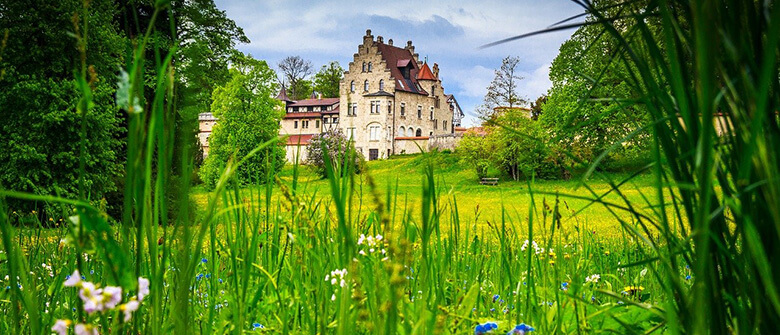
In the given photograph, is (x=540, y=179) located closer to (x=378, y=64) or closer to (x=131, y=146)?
(x=378, y=64)

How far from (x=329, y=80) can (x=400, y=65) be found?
17806mm

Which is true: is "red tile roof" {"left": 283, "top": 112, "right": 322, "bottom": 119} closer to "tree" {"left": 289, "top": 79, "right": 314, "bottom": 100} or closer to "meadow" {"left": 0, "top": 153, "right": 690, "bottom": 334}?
"tree" {"left": 289, "top": 79, "right": 314, "bottom": 100}

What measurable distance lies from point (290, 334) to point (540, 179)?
3087cm

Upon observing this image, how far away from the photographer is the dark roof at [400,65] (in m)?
56.1

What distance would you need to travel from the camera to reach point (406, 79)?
57812 millimetres

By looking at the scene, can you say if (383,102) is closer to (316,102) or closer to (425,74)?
(425,74)

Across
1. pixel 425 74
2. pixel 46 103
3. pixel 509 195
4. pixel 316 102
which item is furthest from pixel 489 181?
pixel 316 102

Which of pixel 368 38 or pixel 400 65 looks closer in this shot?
pixel 368 38

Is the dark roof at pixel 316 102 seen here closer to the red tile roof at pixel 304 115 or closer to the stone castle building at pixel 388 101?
the red tile roof at pixel 304 115

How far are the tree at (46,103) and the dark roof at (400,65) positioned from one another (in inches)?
1670

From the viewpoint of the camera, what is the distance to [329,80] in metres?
73.6

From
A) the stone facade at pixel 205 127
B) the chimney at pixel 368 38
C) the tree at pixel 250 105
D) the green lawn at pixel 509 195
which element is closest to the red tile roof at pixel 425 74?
the chimney at pixel 368 38

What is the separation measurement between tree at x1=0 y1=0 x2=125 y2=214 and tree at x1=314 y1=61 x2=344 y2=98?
195 feet

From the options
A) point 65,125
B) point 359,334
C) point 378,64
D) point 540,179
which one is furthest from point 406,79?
point 359,334
